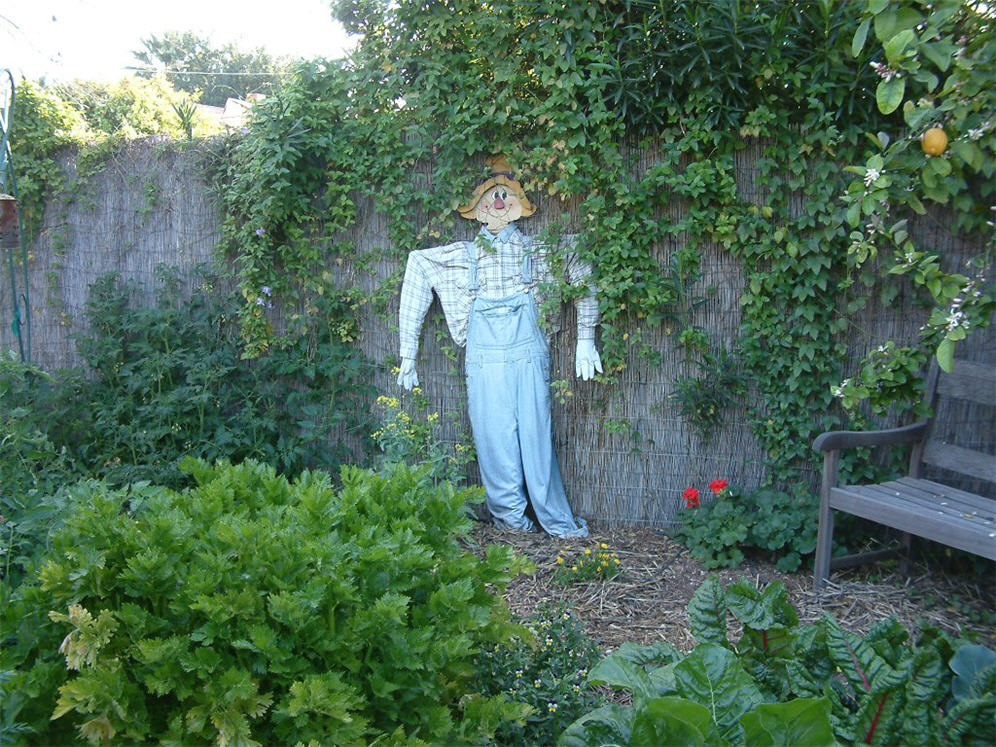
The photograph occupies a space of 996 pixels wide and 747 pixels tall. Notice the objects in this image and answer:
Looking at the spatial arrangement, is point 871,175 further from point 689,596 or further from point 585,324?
point 689,596

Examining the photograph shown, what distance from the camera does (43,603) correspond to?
1784 mm

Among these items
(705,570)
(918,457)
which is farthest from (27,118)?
(918,457)

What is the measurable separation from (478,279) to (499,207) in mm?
414

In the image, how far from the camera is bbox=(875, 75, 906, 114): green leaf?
8.96 ft

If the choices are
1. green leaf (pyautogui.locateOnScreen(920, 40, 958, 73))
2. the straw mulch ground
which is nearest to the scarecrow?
the straw mulch ground

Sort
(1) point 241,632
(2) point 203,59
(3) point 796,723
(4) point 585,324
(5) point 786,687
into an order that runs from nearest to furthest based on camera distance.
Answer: (3) point 796,723, (1) point 241,632, (5) point 786,687, (4) point 585,324, (2) point 203,59

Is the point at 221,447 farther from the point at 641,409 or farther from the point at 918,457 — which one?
the point at 918,457

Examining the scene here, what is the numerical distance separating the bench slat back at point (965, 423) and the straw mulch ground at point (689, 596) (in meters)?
0.55

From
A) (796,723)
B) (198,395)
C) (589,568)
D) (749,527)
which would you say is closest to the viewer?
(796,723)

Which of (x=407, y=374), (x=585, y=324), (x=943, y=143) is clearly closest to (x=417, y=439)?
(x=407, y=374)

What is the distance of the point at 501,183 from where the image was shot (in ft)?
14.7

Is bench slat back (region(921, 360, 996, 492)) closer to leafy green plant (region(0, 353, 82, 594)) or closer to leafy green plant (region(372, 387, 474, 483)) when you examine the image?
leafy green plant (region(372, 387, 474, 483))

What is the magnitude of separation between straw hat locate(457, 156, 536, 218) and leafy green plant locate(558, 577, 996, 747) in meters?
2.92

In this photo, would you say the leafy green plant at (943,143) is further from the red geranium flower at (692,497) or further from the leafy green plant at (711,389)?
the red geranium flower at (692,497)
